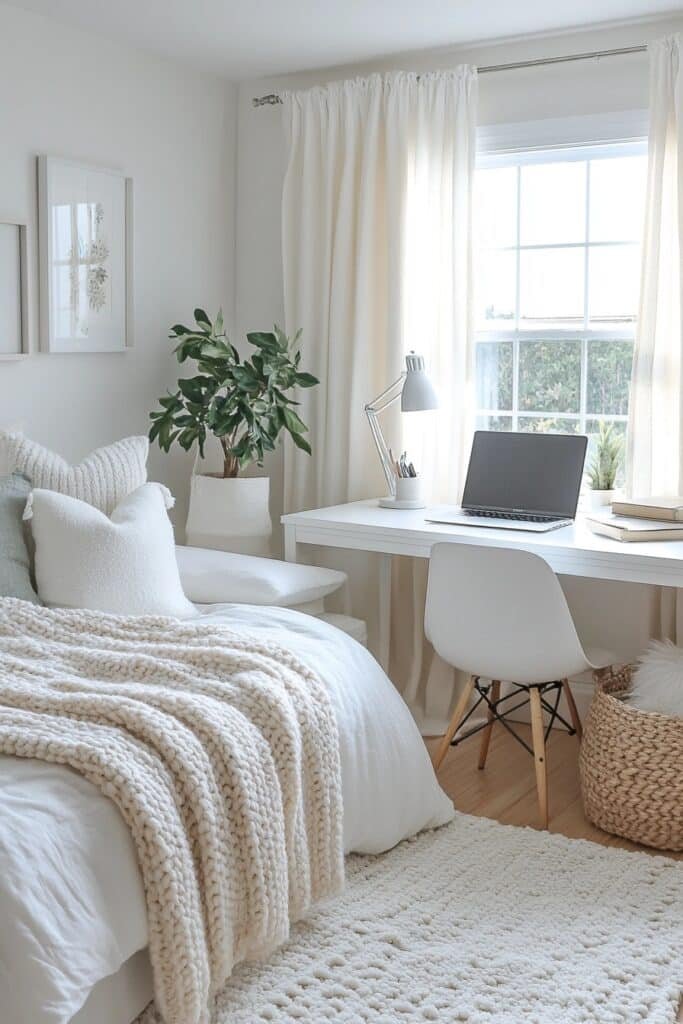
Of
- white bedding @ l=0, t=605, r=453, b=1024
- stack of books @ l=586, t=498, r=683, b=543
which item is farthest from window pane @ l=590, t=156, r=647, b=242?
white bedding @ l=0, t=605, r=453, b=1024

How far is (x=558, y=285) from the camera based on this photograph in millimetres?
4012

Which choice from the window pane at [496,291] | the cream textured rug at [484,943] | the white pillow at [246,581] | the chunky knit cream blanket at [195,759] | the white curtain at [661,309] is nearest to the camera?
the chunky knit cream blanket at [195,759]

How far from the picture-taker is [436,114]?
12.9ft

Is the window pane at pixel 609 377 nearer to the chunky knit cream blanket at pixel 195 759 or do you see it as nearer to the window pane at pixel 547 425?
the window pane at pixel 547 425

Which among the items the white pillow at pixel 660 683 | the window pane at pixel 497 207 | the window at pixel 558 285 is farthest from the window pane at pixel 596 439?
the white pillow at pixel 660 683

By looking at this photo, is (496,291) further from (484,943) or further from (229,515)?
(484,943)

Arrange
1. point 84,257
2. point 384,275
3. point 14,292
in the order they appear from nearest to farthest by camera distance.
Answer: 1. point 14,292
2. point 84,257
3. point 384,275

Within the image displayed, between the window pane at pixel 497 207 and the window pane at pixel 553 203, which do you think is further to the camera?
the window pane at pixel 497 207

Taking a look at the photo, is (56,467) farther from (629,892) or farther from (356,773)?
(629,892)

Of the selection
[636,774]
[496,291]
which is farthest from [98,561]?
[496,291]

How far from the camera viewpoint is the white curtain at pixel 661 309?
139 inches

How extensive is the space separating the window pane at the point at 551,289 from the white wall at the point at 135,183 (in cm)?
121

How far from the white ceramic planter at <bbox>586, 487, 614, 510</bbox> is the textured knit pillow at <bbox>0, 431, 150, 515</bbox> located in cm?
145

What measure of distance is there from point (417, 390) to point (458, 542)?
659 millimetres
